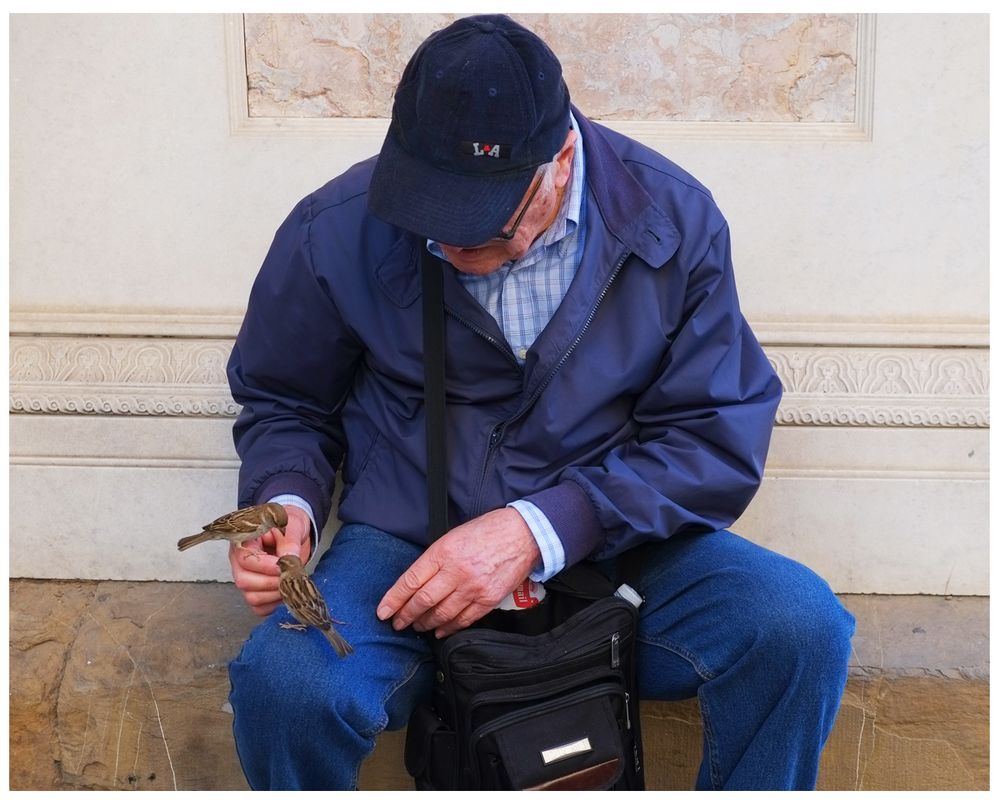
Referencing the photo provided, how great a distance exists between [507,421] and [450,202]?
490 mm

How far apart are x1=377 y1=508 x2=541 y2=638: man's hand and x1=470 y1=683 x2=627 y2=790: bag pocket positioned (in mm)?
214

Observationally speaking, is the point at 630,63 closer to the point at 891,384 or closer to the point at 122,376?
the point at 891,384

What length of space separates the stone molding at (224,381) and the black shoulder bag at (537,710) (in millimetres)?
912

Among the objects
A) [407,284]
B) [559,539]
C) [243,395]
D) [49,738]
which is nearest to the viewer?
[559,539]

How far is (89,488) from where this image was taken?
293cm

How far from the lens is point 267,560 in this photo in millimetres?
2189

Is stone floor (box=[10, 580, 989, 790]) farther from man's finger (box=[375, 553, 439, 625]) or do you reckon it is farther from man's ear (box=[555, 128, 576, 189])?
man's ear (box=[555, 128, 576, 189])

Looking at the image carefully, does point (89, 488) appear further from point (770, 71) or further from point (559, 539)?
point (770, 71)

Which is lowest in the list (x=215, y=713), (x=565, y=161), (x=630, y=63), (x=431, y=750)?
(x=215, y=713)

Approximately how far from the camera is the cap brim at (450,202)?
2.07 m

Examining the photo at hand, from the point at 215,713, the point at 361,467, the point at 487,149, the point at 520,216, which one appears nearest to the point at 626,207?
the point at 520,216

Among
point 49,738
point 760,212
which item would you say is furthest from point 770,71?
point 49,738

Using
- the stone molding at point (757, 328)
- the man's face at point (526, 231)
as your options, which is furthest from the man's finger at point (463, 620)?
the stone molding at point (757, 328)

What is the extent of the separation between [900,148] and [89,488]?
7.07 ft
